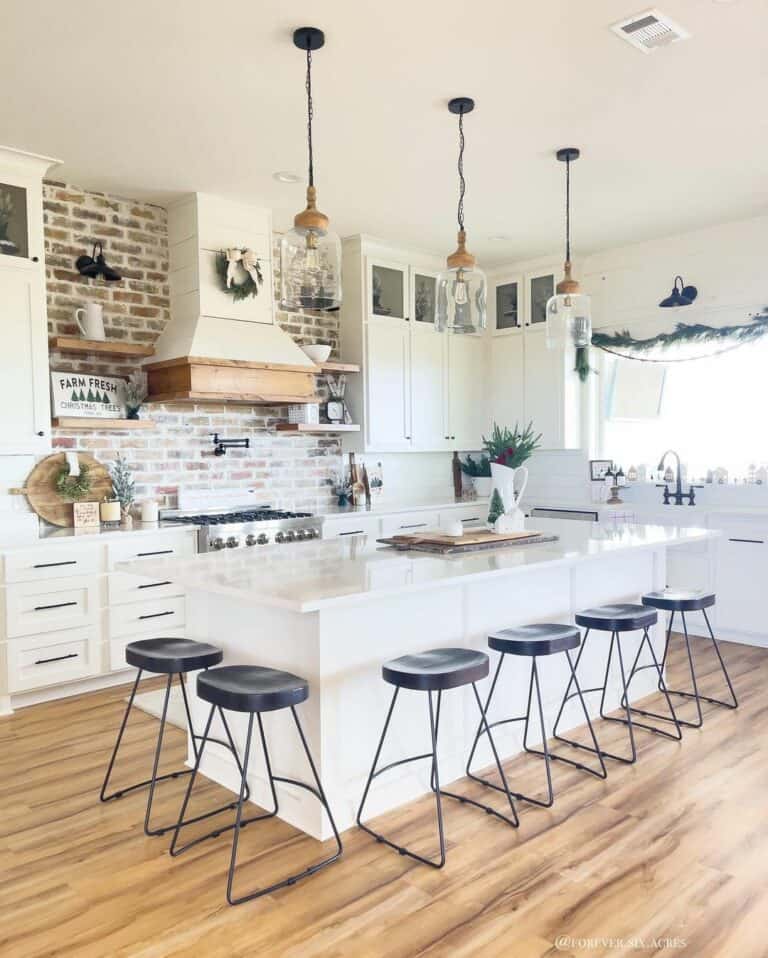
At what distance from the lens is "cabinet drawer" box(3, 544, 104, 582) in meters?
3.96

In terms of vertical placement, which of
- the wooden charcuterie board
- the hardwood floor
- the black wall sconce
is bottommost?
the hardwood floor

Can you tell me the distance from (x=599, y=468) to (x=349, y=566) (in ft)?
12.6

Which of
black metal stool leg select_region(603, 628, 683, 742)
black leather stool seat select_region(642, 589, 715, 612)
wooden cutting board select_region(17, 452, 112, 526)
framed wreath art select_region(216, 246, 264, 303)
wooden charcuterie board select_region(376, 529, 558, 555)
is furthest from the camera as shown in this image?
framed wreath art select_region(216, 246, 264, 303)

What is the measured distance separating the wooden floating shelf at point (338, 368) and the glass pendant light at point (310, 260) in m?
2.60

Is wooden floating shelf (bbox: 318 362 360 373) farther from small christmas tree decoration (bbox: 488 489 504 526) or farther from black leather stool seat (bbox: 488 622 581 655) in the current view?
black leather stool seat (bbox: 488 622 581 655)

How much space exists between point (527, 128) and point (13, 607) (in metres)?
3.57

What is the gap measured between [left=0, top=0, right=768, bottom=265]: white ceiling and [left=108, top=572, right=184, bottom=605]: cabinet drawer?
7.58 ft

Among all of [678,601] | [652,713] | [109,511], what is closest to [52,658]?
[109,511]

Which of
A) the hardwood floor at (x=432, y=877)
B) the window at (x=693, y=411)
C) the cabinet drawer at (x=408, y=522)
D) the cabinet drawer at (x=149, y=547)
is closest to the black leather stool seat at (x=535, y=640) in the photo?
the hardwood floor at (x=432, y=877)

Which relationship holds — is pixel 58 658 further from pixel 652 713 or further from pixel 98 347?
pixel 652 713

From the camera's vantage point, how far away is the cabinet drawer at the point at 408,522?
5641 millimetres

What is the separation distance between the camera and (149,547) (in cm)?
443

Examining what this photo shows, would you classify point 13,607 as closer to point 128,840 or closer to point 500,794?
point 128,840

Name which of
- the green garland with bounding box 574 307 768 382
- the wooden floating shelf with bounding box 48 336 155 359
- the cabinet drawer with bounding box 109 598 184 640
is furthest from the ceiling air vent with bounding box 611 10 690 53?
the cabinet drawer with bounding box 109 598 184 640
